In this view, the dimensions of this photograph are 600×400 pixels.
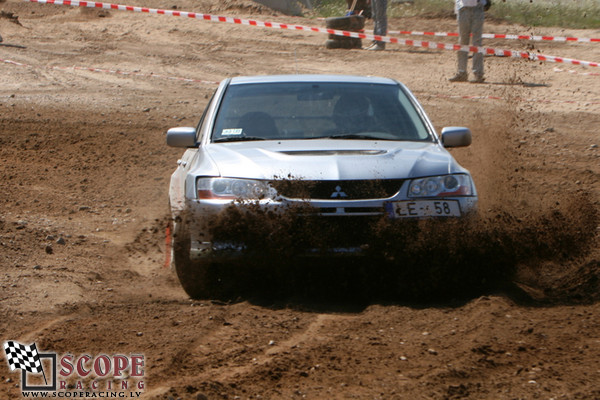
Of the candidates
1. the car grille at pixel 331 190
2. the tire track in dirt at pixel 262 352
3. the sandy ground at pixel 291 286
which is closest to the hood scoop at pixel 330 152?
the car grille at pixel 331 190

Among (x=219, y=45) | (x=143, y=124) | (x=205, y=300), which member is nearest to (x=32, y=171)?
(x=143, y=124)

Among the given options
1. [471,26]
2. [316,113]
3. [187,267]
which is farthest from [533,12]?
[187,267]

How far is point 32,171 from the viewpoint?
1162 cm

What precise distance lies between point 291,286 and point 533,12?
2081 centimetres

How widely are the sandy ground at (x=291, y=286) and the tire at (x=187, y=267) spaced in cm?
20

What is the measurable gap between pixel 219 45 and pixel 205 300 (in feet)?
55.7

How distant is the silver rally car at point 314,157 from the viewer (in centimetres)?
609

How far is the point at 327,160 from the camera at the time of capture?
634 cm

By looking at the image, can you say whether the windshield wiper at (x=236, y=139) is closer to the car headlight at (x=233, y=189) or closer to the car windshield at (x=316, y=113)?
the car windshield at (x=316, y=113)

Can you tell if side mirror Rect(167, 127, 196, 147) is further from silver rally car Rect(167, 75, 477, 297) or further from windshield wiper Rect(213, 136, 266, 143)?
windshield wiper Rect(213, 136, 266, 143)

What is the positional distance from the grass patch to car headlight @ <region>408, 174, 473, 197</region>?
1819 cm

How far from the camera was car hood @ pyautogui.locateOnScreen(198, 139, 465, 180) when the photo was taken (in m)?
6.18

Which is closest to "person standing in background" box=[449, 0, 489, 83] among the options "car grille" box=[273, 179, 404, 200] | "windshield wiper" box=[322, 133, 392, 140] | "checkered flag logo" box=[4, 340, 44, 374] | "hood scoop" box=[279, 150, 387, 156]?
"windshield wiper" box=[322, 133, 392, 140]

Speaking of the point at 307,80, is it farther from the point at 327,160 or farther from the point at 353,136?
the point at 327,160
